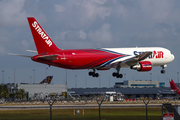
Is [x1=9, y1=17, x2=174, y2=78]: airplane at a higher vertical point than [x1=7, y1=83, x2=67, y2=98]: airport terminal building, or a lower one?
higher

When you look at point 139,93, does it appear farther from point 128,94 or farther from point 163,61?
point 163,61

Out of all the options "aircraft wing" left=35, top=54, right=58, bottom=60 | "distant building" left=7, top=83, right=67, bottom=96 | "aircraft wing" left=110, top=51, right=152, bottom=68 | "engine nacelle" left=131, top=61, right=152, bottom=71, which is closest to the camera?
"aircraft wing" left=35, top=54, right=58, bottom=60

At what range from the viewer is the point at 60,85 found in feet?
494

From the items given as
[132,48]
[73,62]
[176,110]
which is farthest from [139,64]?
[176,110]

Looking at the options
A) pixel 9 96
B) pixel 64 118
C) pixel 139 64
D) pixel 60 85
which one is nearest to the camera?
pixel 64 118

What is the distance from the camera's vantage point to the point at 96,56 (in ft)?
207

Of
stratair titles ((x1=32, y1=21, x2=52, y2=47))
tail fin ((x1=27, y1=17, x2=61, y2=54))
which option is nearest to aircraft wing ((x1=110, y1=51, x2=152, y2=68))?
tail fin ((x1=27, y1=17, x2=61, y2=54))

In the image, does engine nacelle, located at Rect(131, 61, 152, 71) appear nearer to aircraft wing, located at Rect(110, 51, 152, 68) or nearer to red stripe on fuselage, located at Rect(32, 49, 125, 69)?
aircraft wing, located at Rect(110, 51, 152, 68)

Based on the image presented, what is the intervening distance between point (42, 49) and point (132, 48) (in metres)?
18.4

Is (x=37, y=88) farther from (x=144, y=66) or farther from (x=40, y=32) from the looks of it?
(x=40, y=32)

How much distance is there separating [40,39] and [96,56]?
1069 centimetres

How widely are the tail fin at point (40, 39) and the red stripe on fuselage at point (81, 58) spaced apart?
214 centimetres

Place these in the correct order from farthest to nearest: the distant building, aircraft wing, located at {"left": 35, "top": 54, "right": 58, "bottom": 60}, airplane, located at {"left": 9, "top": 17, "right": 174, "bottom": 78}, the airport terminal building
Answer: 1. the distant building
2. the airport terminal building
3. airplane, located at {"left": 9, "top": 17, "right": 174, "bottom": 78}
4. aircraft wing, located at {"left": 35, "top": 54, "right": 58, "bottom": 60}

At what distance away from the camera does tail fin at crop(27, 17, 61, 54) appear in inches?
2379
